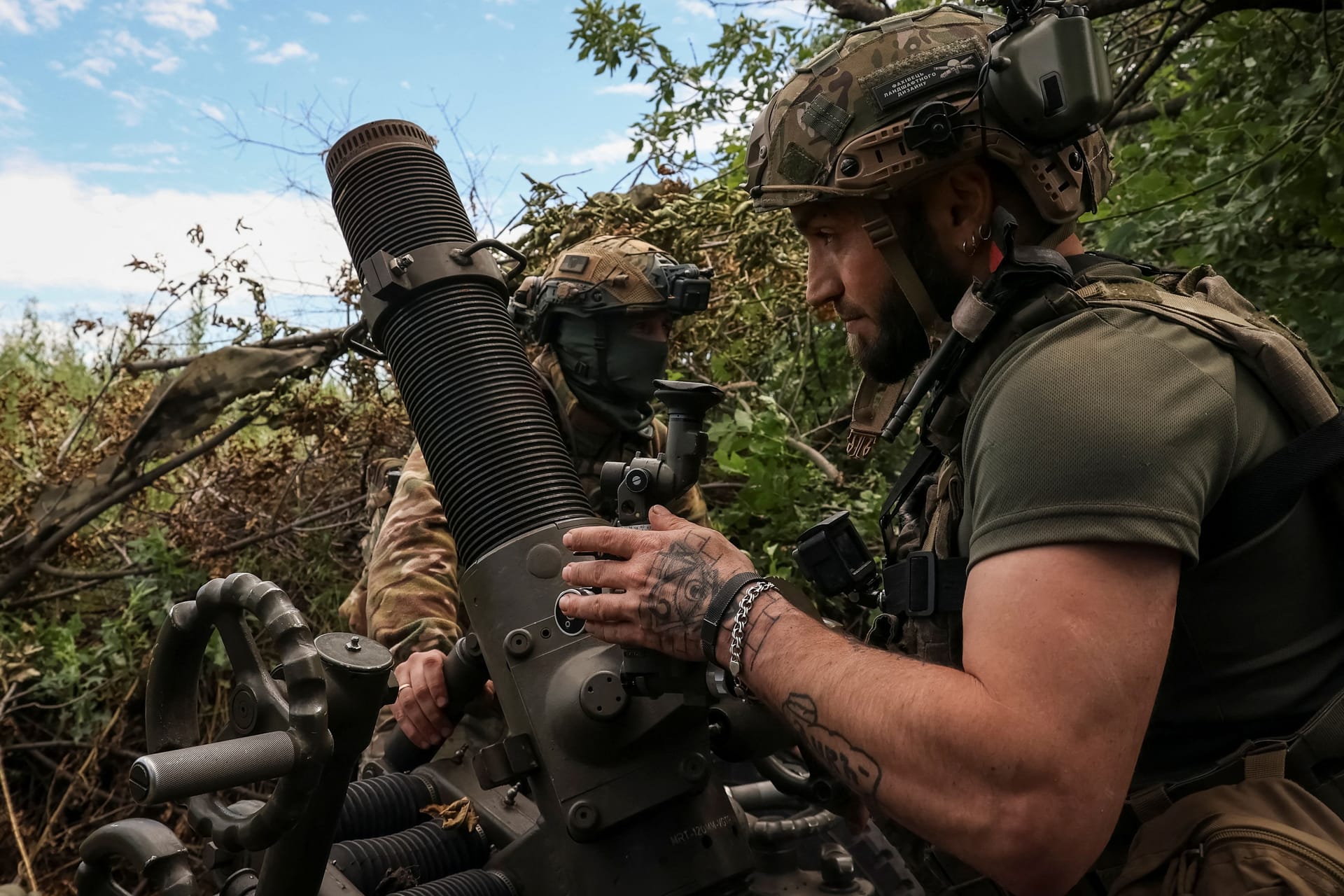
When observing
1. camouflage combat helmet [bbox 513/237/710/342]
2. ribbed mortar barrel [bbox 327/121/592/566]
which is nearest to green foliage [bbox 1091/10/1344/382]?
camouflage combat helmet [bbox 513/237/710/342]

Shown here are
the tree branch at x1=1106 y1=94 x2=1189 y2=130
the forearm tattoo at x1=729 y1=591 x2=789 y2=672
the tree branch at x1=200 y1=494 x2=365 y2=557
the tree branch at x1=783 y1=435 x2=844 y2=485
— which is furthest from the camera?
the tree branch at x1=1106 y1=94 x2=1189 y2=130

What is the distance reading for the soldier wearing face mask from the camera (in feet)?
13.4

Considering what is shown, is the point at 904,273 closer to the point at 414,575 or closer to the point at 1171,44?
the point at 414,575

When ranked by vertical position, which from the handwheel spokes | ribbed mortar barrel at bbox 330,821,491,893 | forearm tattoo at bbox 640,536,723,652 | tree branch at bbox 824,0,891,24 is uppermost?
tree branch at bbox 824,0,891,24

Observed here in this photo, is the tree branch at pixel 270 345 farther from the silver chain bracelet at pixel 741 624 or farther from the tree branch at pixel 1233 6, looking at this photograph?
the silver chain bracelet at pixel 741 624

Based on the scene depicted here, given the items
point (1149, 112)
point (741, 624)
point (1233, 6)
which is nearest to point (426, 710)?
point (741, 624)

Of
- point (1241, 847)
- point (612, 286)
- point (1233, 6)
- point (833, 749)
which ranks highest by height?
point (1233, 6)

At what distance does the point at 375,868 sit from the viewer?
2.35 metres

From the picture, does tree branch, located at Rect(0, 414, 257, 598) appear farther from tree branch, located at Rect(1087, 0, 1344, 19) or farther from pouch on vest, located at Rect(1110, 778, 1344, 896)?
pouch on vest, located at Rect(1110, 778, 1344, 896)

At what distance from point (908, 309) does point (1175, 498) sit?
730 mm

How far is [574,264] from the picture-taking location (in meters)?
4.50

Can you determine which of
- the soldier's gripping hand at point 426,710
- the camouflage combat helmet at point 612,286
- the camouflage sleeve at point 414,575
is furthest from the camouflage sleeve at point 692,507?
the soldier's gripping hand at point 426,710

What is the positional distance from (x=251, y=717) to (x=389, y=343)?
1368mm

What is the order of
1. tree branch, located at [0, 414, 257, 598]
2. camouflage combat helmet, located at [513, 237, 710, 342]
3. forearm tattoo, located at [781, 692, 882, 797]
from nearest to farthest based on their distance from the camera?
forearm tattoo, located at [781, 692, 882, 797], camouflage combat helmet, located at [513, 237, 710, 342], tree branch, located at [0, 414, 257, 598]
